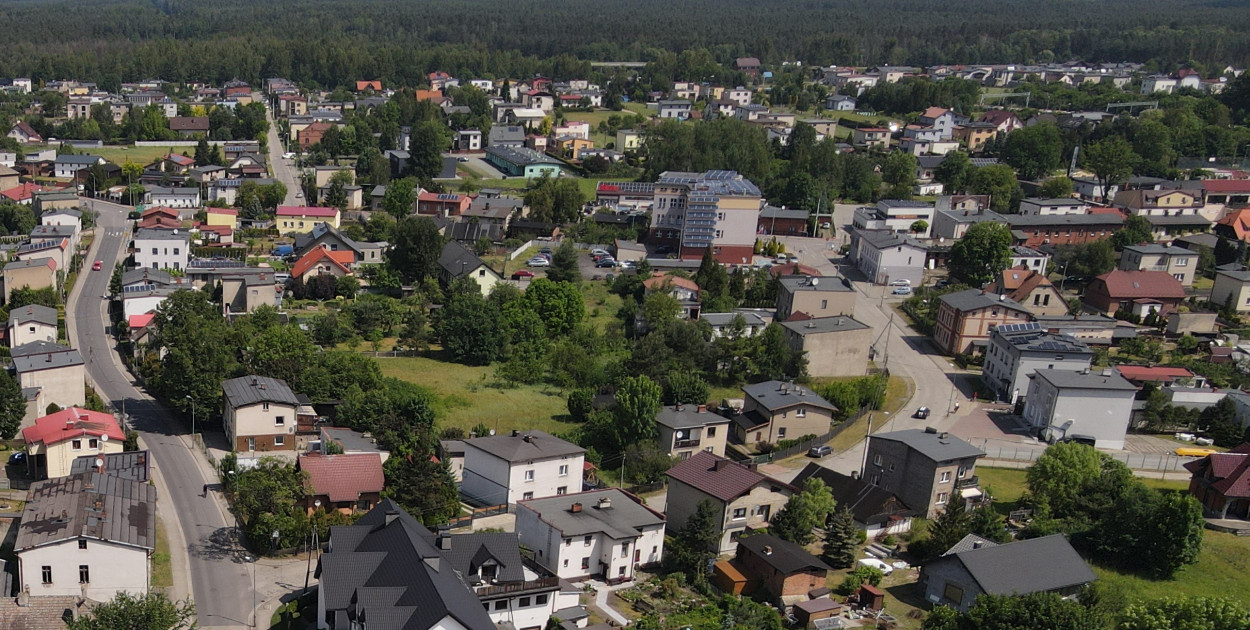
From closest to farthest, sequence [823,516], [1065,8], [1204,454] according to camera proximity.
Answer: [823,516], [1204,454], [1065,8]

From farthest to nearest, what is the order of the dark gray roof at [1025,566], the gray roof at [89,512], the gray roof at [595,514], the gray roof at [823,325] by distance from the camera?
the gray roof at [823,325] < the gray roof at [595,514] < the dark gray roof at [1025,566] < the gray roof at [89,512]

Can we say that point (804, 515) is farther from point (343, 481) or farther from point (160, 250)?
point (160, 250)

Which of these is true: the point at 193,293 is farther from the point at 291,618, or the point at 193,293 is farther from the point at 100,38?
the point at 100,38

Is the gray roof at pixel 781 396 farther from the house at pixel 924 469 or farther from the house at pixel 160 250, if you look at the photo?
the house at pixel 160 250

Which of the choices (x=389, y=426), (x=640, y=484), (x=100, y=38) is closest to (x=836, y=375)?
(x=640, y=484)

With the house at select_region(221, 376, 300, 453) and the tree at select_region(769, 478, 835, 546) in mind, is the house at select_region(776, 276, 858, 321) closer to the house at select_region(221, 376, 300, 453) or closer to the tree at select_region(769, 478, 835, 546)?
the tree at select_region(769, 478, 835, 546)

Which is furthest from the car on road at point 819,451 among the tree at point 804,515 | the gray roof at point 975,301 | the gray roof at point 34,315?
the gray roof at point 34,315

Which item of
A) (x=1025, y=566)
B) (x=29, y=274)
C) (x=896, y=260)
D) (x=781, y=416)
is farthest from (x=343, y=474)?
(x=896, y=260)

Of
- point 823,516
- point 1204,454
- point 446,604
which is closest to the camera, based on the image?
point 446,604
